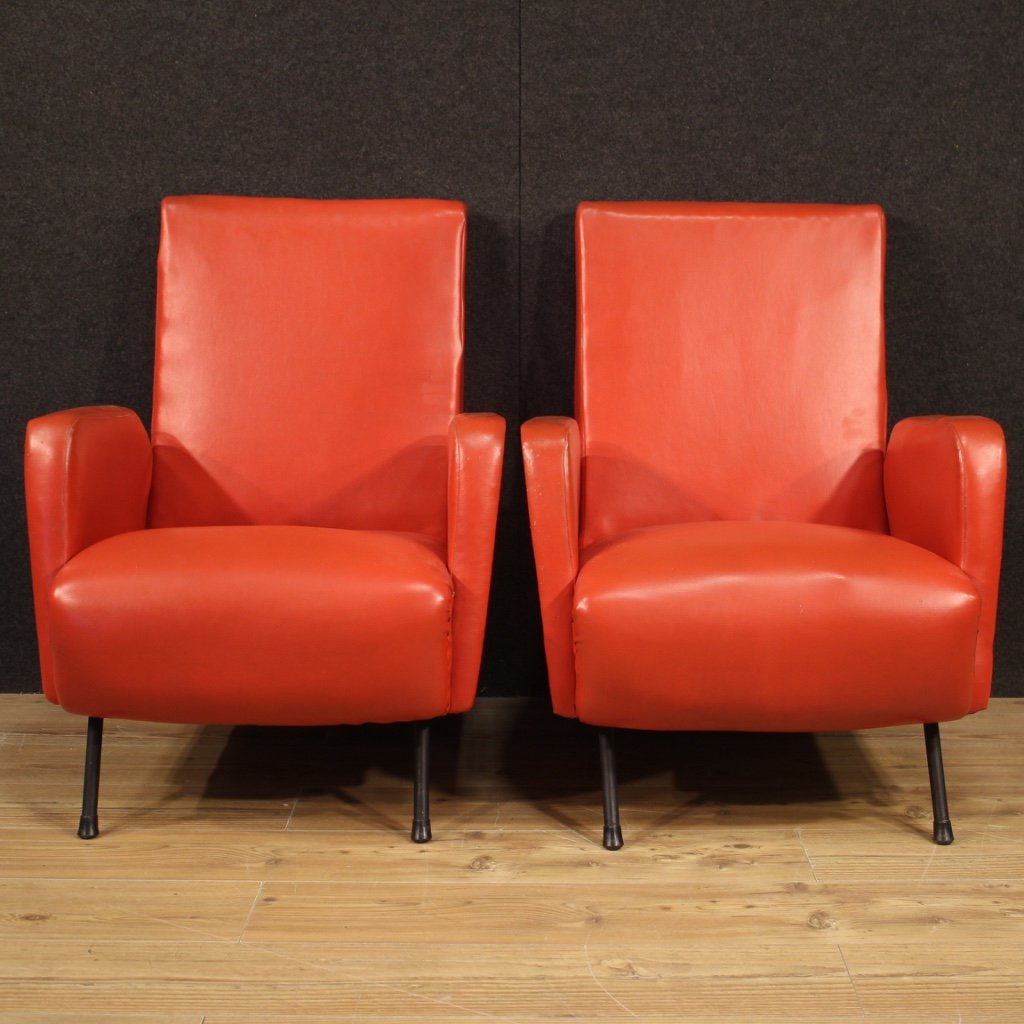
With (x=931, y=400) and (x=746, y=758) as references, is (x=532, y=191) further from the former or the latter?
(x=746, y=758)

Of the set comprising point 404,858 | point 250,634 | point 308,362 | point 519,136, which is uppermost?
point 519,136

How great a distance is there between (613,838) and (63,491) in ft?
3.17

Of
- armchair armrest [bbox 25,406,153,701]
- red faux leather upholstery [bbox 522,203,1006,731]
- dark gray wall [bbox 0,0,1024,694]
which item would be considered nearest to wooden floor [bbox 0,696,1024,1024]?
red faux leather upholstery [bbox 522,203,1006,731]

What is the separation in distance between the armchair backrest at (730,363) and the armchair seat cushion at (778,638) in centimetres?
43

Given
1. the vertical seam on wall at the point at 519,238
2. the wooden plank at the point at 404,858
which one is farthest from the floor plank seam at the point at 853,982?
the vertical seam on wall at the point at 519,238

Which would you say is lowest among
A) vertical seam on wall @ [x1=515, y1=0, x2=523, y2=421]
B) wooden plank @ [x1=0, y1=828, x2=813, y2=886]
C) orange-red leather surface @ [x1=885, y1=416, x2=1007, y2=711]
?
wooden plank @ [x1=0, y1=828, x2=813, y2=886]

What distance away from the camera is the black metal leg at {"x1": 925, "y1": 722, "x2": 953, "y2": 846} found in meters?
1.73

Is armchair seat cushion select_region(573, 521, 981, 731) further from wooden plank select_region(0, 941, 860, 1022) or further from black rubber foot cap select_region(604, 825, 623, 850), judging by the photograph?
wooden plank select_region(0, 941, 860, 1022)

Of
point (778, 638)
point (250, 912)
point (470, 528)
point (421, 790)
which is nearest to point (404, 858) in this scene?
point (421, 790)

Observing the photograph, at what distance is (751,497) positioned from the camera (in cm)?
206

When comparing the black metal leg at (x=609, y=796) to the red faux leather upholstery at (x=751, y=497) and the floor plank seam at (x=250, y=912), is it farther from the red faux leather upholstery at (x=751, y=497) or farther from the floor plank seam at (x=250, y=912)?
the floor plank seam at (x=250, y=912)

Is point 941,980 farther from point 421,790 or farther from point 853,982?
point 421,790

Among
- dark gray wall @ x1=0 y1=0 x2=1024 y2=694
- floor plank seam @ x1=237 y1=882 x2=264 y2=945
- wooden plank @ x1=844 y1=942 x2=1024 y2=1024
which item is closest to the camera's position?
wooden plank @ x1=844 y1=942 x2=1024 y2=1024

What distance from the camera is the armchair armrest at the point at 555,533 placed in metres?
1.68
